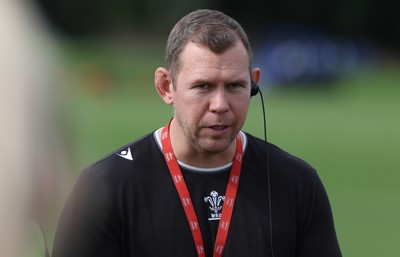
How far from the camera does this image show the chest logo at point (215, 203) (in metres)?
4.57

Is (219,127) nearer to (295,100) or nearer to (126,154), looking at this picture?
(126,154)

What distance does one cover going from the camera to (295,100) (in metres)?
32.9

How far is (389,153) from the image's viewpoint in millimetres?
20781

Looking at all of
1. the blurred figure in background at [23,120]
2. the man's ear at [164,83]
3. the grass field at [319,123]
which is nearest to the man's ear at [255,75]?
the man's ear at [164,83]

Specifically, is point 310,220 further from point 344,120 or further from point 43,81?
point 344,120

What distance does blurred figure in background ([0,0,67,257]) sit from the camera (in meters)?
2.11

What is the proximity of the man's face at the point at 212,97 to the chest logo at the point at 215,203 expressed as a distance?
200 mm

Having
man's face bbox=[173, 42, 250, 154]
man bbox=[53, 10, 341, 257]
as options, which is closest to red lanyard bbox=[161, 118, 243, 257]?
man bbox=[53, 10, 341, 257]

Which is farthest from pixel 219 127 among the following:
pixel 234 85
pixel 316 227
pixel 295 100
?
pixel 295 100

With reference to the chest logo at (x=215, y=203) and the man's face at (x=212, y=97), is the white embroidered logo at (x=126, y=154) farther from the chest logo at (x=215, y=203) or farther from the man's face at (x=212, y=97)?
the chest logo at (x=215, y=203)

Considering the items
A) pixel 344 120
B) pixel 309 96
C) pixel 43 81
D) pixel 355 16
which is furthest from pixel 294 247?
pixel 355 16

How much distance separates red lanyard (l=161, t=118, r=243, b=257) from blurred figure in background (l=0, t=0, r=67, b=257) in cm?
239

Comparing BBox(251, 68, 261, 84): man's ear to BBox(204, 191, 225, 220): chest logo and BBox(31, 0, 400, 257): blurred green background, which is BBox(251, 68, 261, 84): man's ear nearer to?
BBox(204, 191, 225, 220): chest logo

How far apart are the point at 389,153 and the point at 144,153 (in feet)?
54.3
